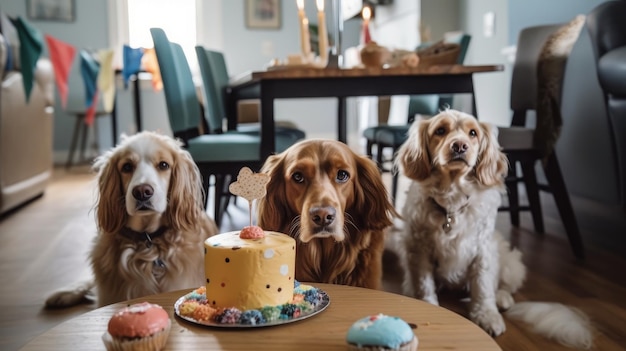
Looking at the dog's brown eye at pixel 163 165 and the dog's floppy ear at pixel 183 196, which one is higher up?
the dog's brown eye at pixel 163 165

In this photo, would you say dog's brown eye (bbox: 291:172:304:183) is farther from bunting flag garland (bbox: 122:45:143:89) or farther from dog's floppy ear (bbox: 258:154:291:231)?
bunting flag garland (bbox: 122:45:143:89)

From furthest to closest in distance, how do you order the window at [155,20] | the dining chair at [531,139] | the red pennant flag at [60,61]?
the window at [155,20] < the red pennant flag at [60,61] < the dining chair at [531,139]

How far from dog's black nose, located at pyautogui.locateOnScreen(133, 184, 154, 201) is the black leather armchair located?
5.48ft

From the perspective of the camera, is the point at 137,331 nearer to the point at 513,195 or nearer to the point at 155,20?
the point at 513,195

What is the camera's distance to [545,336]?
1.80m

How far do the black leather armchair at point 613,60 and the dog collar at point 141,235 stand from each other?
1.67m

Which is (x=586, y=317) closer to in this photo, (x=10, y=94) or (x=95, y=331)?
(x=95, y=331)

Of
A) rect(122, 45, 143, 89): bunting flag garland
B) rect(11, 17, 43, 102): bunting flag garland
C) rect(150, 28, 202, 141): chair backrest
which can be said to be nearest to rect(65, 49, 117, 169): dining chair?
rect(122, 45, 143, 89): bunting flag garland

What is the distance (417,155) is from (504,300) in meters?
0.58

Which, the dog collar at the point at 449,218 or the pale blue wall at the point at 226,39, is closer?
the dog collar at the point at 449,218

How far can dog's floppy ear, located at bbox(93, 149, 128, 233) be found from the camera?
1.67 m

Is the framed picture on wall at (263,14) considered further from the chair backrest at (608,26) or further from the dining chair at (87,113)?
the chair backrest at (608,26)

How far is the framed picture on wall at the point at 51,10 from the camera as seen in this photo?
21.8 feet

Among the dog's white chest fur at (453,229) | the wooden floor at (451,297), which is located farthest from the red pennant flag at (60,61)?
the dog's white chest fur at (453,229)
